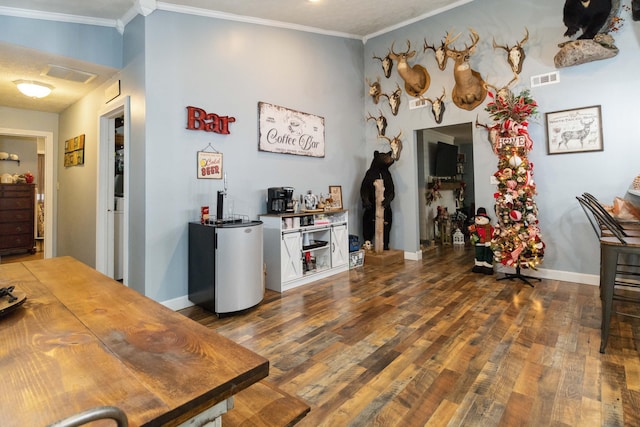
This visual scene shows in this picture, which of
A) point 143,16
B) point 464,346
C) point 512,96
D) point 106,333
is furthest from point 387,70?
point 106,333

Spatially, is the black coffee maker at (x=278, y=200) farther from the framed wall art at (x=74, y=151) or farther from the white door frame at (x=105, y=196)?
the framed wall art at (x=74, y=151)

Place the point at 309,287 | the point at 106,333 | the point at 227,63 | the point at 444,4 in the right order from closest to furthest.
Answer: the point at 106,333, the point at 227,63, the point at 309,287, the point at 444,4

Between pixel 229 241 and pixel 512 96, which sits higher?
pixel 512 96

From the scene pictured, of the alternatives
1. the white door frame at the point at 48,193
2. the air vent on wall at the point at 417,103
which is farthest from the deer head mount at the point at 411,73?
the white door frame at the point at 48,193

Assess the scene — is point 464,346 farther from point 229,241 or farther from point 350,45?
point 350,45

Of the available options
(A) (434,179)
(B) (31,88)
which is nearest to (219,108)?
(B) (31,88)

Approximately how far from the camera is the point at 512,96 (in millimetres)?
3756

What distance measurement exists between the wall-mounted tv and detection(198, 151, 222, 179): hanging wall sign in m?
4.88

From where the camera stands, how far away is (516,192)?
357 centimetres

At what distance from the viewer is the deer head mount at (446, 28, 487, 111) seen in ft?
13.5

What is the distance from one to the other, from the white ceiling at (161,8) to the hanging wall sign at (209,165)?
139cm

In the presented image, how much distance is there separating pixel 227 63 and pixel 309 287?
2.69 m

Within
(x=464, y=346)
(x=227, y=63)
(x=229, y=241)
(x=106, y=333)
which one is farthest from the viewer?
(x=227, y=63)

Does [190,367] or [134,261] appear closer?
[190,367]
